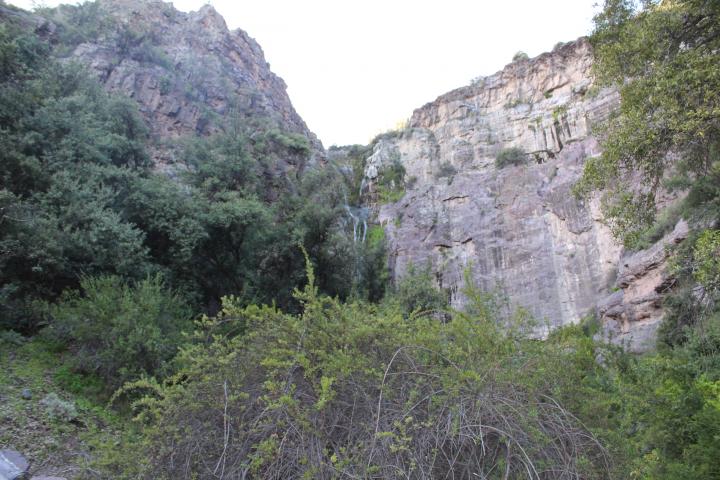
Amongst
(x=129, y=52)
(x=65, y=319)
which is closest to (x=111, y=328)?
(x=65, y=319)

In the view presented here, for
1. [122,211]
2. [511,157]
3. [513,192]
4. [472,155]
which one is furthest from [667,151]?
[472,155]

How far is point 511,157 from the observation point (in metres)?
34.6

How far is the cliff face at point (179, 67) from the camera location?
36.8m

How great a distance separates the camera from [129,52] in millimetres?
40375

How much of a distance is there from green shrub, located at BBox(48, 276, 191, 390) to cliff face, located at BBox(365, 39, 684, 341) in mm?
12677

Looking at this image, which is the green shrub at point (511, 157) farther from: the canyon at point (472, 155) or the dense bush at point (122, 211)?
the dense bush at point (122, 211)

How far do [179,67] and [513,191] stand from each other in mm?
32655

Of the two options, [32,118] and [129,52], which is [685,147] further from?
[129,52]

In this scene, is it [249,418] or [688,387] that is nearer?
[249,418]

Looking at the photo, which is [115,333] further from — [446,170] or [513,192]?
[446,170]

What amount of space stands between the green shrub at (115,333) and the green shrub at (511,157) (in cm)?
2896

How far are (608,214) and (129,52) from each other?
42.8 metres

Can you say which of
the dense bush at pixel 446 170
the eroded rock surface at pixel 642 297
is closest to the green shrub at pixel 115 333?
the eroded rock surface at pixel 642 297

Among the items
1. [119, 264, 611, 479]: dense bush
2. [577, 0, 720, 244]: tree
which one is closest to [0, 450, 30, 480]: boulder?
[119, 264, 611, 479]: dense bush
